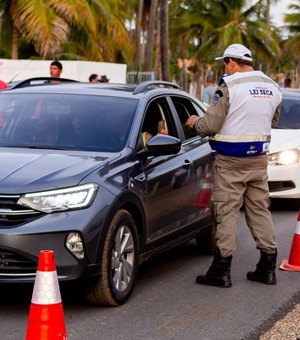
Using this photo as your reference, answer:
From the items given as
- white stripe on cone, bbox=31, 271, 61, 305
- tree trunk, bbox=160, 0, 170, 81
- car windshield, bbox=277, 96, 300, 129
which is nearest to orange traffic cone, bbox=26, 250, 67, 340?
white stripe on cone, bbox=31, 271, 61, 305

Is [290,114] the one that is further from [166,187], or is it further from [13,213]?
[13,213]

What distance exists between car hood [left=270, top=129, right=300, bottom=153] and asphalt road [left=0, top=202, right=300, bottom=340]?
11.8ft

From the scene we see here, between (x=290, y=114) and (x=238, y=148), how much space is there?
602 cm

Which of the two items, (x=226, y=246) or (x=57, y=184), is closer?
(x=57, y=184)

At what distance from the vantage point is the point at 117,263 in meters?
6.33

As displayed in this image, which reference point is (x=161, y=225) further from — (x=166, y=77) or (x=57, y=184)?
(x=166, y=77)

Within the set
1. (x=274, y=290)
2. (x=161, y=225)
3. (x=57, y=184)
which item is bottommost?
(x=274, y=290)

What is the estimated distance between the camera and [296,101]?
13.2m

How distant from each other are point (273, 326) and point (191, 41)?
49.4 m

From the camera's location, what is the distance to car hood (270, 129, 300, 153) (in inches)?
457

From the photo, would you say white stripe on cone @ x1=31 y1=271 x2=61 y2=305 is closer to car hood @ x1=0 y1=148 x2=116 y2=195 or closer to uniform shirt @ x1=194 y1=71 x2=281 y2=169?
car hood @ x1=0 y1=148 x2=116 y2=195

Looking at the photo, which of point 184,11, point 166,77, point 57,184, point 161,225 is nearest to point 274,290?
point 161,225

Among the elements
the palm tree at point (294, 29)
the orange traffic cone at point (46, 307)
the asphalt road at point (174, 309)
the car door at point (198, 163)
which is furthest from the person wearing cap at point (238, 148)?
the palm tree at point (294, 29)

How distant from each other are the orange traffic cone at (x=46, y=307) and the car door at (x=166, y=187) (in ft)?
6.78
